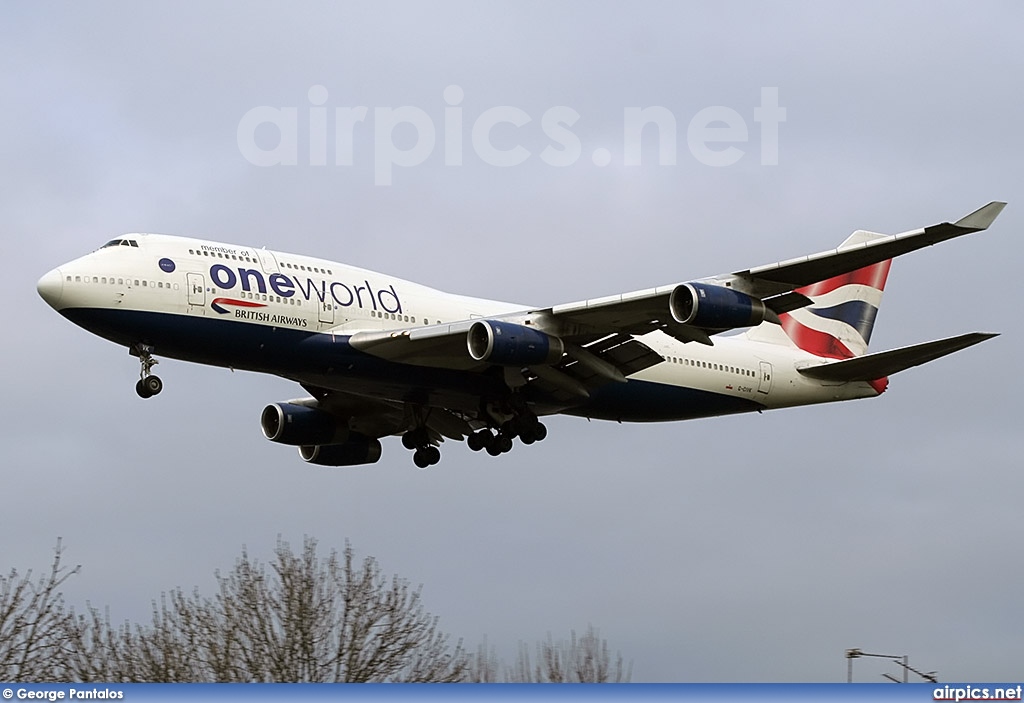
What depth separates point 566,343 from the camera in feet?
135

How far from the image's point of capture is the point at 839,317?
50875 mm

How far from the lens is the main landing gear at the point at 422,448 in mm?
45906

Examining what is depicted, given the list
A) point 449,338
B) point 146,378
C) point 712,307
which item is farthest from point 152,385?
point 712,307

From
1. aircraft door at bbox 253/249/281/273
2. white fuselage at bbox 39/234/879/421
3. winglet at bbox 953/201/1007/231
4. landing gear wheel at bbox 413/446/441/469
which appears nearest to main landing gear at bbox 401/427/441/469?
landing gear wheel at bbox 413/446/441/469

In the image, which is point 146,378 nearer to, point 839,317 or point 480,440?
point 480,440

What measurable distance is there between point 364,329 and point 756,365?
12775 millimetres

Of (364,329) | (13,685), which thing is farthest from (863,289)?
(13,685)

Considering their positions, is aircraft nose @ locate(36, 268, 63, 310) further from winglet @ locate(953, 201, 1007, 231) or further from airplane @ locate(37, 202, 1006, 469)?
winglet @ locate(953, 201, 1007, 231)

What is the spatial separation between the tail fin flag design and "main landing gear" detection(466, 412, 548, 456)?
1010 cm

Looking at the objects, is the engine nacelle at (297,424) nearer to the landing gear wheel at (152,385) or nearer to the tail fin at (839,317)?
the landing gear wheel at (152,385)

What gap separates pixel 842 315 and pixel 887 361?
22.3 ft

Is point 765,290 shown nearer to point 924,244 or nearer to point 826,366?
point 924,244

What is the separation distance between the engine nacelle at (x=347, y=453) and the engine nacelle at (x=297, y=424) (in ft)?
5.76

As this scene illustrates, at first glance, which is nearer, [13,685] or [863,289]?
[13,685]
